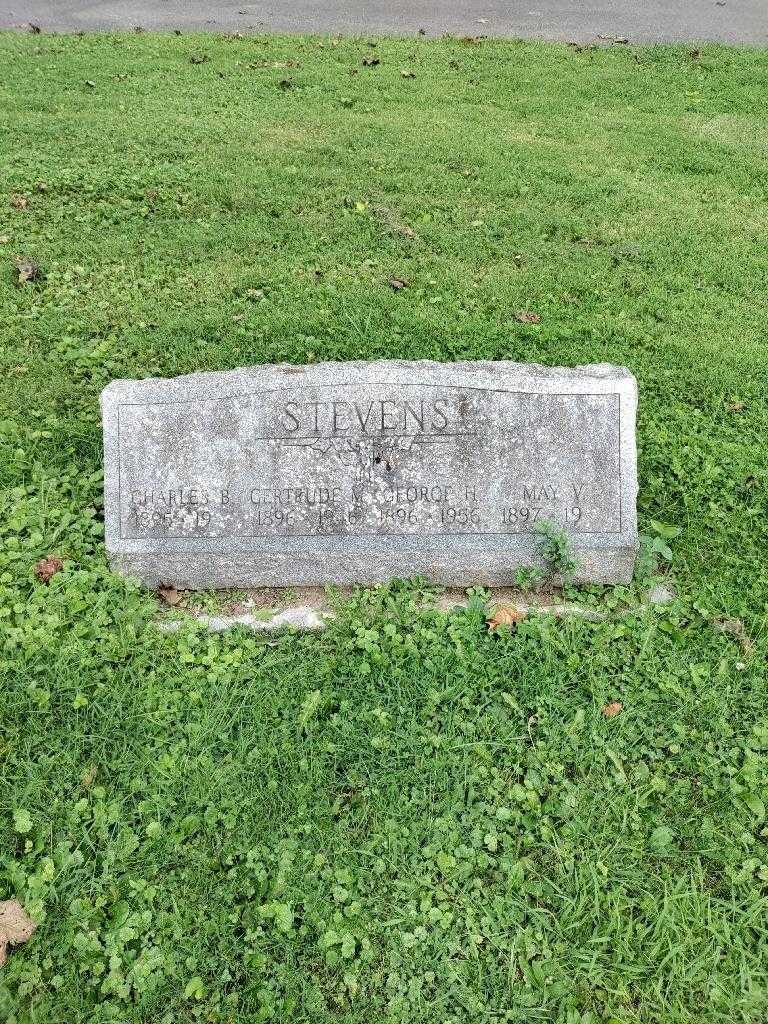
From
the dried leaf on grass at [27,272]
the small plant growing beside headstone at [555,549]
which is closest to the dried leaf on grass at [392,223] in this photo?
the dried leaf on grass at [27,272]

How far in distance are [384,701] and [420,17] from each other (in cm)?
1037

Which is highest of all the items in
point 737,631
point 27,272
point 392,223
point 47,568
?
point 392,223

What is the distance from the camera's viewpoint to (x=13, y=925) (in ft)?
9.02

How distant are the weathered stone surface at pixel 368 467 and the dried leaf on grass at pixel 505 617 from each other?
0.74ft

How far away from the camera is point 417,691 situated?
11.4ft

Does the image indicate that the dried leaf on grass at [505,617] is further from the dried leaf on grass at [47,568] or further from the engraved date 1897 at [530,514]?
the dried leaf on grass at [47,568]

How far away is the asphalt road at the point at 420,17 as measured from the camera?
1019 centimetres

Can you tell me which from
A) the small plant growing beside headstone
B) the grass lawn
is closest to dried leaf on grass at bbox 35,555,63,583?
the grass lawn

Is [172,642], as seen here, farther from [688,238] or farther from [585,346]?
[688,238]

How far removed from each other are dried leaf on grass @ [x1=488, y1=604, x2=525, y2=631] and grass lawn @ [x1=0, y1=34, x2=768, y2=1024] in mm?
69

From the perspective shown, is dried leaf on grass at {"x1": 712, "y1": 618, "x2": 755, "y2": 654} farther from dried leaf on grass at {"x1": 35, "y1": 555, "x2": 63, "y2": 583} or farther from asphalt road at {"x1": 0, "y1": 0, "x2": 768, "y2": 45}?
asphalt road at {"x1": 0, "y1": 0, "x2": 768, "y2": 45}

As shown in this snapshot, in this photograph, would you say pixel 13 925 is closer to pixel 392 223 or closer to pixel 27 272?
pixel 27 272

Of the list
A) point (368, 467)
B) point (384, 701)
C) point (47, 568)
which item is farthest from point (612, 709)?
point (47, 568)

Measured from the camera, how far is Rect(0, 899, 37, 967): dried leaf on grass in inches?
107
